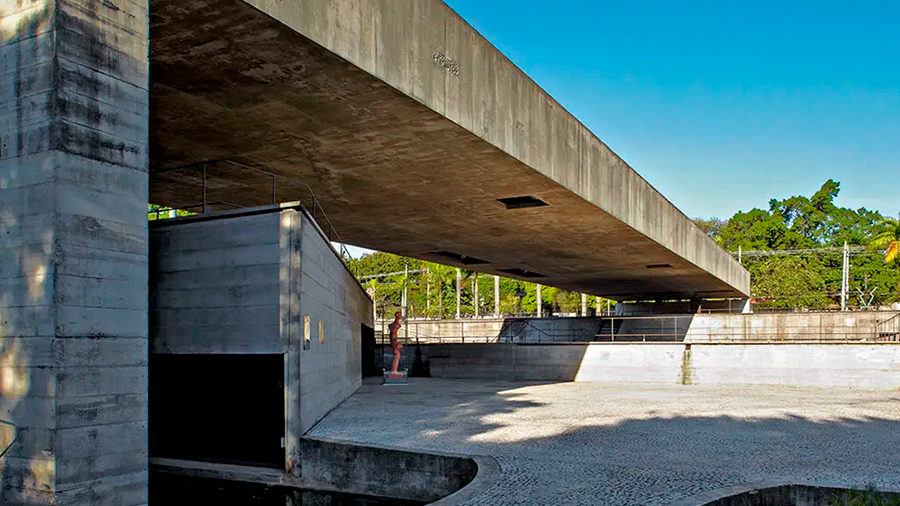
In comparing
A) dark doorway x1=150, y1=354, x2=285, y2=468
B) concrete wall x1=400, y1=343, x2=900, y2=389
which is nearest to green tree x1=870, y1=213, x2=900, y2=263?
concrete wall x1=400, y1=343, x2=900, y2=389

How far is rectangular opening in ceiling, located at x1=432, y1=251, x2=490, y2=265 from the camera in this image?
1042 inches

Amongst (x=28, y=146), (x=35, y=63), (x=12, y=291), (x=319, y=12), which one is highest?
(x=319, y=12)

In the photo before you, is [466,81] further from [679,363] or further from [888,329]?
[888,329]

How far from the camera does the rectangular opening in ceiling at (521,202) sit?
54.1 ft

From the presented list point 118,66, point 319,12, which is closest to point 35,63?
point 118,66

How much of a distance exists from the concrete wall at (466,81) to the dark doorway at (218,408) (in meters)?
4.65

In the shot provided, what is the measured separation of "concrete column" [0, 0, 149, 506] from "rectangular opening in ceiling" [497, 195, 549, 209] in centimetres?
1001

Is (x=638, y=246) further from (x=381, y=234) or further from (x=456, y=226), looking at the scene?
(x=381, y=234)

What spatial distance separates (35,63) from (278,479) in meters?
6.36

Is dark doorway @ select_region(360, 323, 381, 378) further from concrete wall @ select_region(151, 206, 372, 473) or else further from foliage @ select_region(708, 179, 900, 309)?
foliage @ select_region(708, 179, 900, 309)

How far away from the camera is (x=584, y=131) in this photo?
52.1ft

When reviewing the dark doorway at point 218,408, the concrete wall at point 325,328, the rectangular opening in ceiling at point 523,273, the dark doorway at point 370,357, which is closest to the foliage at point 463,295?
the rectangular opening in ceiling at point 523,273

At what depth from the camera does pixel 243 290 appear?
1123 centimetres

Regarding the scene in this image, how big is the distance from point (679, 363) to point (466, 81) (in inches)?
659
